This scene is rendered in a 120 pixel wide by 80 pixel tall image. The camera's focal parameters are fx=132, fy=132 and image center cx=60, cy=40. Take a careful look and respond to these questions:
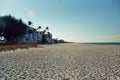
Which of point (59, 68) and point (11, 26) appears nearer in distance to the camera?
point (59, 68)

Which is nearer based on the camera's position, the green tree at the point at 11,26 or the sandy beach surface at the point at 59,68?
the sandy beach surface at the point at 59,68

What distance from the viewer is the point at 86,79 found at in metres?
6.51

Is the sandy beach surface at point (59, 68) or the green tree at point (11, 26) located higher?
the green tree at point (11, 26)

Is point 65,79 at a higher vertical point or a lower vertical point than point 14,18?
lower

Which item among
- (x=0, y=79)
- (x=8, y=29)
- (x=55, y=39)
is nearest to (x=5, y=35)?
(x=8, y=29)

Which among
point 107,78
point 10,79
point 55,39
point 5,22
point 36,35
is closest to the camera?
point 10,79

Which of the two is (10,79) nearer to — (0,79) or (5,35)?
(0,79)

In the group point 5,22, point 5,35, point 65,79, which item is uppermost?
point 5,22

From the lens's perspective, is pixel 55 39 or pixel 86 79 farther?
pixel 55 39

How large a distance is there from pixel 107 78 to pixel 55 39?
4693 inches

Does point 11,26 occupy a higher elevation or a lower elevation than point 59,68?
higher

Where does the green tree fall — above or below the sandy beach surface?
above

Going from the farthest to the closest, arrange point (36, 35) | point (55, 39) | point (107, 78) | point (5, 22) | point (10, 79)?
1. point (55, 39)
2. point (36, 35)
3. point (5, 22)
4. point (107, 78)
5. point (10, 79)

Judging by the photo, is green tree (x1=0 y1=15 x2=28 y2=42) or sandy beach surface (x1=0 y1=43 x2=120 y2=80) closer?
sandy beach surface (x1=0 y1=43 x2=120 y2=80)
